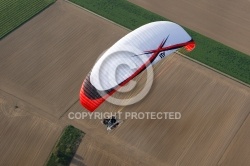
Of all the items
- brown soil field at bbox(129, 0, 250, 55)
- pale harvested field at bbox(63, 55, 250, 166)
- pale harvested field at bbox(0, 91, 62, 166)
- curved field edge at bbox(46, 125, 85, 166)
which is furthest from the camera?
brown soil field at bbox(129, 0, 250, 55)

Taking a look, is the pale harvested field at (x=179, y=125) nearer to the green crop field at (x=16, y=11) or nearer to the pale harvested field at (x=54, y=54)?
the pale harvested field at (x=54, y=54)

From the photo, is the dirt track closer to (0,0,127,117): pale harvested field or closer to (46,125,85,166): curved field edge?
(0,0,127,117): pale harvested field

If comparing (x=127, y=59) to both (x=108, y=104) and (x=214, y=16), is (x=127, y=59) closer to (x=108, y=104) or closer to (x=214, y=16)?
(x=108, y=104)

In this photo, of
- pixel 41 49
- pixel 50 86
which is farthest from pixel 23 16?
pixel 50 86

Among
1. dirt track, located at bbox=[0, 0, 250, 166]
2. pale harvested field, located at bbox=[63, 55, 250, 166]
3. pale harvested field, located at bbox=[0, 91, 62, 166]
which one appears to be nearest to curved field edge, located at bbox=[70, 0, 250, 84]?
dirt track, located at bbox=[0, 0, 250, 166]

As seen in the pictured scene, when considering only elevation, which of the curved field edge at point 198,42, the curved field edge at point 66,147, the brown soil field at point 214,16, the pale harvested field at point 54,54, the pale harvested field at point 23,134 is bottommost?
the pale harvested field at point 23,134

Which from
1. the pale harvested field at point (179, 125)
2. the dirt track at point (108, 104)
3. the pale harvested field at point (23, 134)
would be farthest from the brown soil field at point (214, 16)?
the pale harvested field at point (23, 134)
